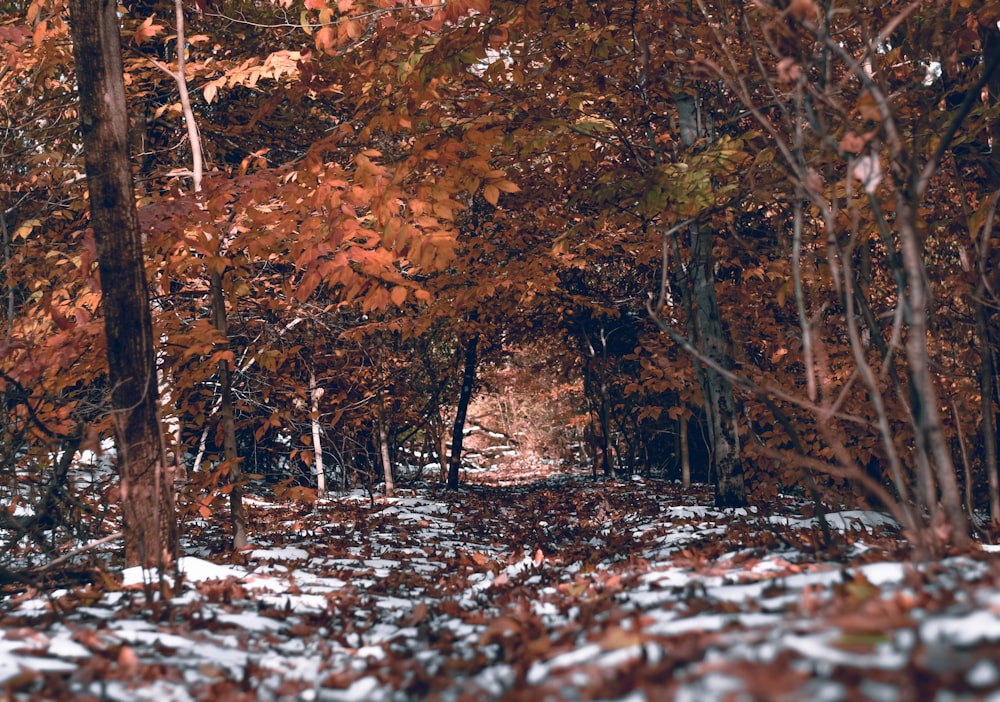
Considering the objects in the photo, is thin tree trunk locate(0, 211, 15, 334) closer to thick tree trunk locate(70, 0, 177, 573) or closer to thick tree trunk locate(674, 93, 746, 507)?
thick tree trunk locate(70, 0, 177, 573)

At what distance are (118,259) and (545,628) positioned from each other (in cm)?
340

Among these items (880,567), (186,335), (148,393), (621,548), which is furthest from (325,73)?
(880,567)

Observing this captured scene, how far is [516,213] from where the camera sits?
11.5 m

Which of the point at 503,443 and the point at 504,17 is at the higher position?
the point at 504,17

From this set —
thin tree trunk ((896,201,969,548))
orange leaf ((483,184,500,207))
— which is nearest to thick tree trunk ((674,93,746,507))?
orange leaf ((483,184,500,207))

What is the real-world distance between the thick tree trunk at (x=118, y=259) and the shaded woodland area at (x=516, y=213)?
4 cm

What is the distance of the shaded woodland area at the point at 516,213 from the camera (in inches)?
145

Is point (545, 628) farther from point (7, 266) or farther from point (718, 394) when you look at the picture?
point (718, 394)

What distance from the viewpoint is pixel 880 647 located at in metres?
1.86

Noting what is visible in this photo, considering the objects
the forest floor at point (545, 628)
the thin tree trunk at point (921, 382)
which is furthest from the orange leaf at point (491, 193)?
Answer: the forest floor at point (545, 628)

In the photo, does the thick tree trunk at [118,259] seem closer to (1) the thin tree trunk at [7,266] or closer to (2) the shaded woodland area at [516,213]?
(2) the shaded woodland area at [516,213]

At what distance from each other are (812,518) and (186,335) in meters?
5.33

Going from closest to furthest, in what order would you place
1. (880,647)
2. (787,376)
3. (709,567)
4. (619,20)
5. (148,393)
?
(880,647), (709,567), (148,393), (619,20), (787,376)

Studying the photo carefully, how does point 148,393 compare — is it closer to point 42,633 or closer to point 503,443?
point 42,633
